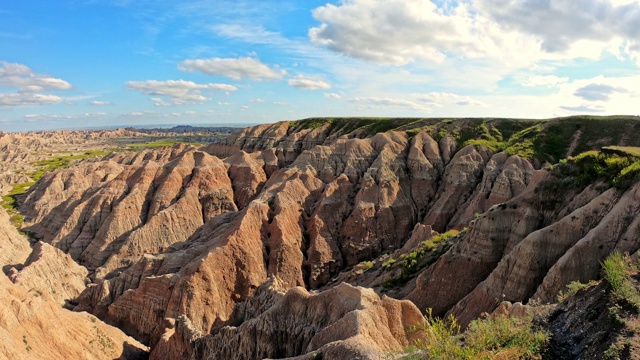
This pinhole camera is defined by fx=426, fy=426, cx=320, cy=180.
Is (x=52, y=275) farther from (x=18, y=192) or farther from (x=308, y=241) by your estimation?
(x=18, y=192)

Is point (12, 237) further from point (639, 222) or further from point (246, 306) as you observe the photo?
point (639, 222)

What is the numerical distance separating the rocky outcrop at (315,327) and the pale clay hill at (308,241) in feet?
0.27

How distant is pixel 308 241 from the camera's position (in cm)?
5050

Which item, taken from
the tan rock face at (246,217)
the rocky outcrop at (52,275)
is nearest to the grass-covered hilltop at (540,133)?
the tan rock face at (246,217)

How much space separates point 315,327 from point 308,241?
88.0 feet

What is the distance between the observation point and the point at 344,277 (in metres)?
41.4

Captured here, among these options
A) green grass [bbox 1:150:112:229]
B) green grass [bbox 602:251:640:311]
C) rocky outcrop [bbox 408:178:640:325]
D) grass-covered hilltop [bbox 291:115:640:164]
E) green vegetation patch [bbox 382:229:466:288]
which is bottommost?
green grass [bbox 1:150:112:229]

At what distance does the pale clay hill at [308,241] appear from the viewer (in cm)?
2367

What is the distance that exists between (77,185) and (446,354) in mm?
84441

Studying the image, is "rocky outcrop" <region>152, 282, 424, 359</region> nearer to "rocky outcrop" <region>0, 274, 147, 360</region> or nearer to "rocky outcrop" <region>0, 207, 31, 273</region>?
"rocky outcrop" <region>0, 274, 147, 360</region>

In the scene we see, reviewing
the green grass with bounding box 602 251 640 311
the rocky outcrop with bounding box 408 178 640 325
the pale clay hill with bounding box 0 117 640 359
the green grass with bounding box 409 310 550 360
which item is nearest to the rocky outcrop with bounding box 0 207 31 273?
the pale clay hill with bounding box 0 117 640 359

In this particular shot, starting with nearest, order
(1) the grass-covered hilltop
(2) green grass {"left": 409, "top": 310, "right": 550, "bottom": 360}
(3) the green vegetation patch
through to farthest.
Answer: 1. (2) green grass {"left": 409, "top": 310, "right": 550, "bottom": 360}
2. (3) the green vegetation patch
3. (1) the grass-covered hilltop

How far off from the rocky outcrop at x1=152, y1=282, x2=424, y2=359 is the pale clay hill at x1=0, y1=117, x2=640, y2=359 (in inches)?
3.2

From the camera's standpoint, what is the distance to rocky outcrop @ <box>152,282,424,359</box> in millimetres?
19781
